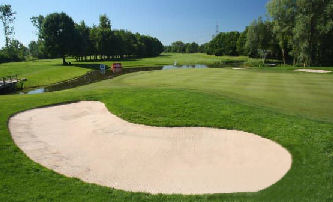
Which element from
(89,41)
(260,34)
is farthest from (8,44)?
(260,34)

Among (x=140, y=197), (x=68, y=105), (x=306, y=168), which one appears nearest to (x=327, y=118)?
(x=306, y=168)

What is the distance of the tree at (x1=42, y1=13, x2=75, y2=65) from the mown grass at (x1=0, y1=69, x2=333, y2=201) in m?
52.1

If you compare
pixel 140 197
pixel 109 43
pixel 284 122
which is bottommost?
pixel 140 197

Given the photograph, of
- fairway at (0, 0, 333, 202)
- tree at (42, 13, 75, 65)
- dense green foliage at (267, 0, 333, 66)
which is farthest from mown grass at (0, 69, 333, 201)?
tree at (42, 13, 75, 65)

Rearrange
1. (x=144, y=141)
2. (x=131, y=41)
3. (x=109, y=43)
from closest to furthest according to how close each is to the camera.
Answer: (x=144, y=141) → (x=109, y=43) → (x=131, y=41)

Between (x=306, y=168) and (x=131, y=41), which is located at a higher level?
(x=131, y=41)

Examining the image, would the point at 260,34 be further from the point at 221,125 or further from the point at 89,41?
the point at 221,125

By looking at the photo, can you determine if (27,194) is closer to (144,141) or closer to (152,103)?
(144,141)

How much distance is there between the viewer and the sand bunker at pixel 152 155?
809cm

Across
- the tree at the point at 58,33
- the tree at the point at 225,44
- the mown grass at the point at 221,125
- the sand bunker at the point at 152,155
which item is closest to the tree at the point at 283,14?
the mown grass at the point at 221,125

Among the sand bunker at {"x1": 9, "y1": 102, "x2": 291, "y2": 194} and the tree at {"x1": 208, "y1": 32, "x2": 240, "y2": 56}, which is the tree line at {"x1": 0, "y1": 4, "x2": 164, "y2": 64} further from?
the sand bunker at {"x1": 9, "y1": 102, "x2": 291, "y2": 194}

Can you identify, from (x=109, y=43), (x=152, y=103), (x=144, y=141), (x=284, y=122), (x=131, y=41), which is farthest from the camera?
(x=131, y=41)

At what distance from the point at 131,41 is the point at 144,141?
113 metres

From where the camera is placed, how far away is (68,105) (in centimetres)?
1736
